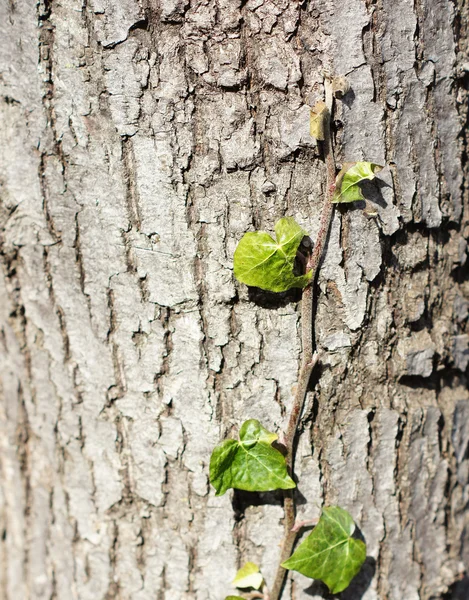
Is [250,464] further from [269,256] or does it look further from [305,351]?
[269,256]

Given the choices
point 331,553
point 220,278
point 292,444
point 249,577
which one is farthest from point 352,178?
point 249,577

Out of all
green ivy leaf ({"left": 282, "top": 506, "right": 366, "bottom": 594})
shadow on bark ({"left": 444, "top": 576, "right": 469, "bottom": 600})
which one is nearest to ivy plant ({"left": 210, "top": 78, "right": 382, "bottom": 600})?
green ivy leaf ({"left": 282, "top": 506, "right": 366, "bottom": 594})

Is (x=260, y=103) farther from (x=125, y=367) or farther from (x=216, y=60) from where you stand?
(x=125, y=367)

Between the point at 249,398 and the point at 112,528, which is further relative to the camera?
the point at 112,528

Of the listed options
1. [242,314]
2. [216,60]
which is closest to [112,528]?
[242,314]

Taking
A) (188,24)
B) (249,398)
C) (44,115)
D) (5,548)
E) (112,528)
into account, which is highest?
(188,24)

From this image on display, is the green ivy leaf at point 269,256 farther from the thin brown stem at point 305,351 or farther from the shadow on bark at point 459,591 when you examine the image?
the shadow on bark at point 459,591
